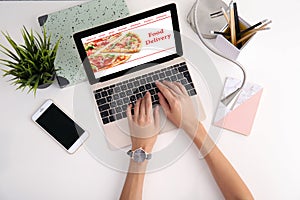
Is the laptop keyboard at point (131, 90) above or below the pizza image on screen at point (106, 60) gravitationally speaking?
Result: below

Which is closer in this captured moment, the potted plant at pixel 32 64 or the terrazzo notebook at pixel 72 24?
the potted plant at pixel 32 64

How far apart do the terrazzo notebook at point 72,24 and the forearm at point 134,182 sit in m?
0.29

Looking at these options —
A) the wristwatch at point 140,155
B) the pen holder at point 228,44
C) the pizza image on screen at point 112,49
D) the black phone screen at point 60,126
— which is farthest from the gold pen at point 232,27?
the black phone screen at point 60,126

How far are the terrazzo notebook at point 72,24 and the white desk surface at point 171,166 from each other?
1.5 inches

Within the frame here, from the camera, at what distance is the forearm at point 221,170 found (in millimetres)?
1040

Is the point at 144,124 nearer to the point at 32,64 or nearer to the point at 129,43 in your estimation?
the point at 129,43

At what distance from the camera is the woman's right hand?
3.57ft

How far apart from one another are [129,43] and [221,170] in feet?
1.40

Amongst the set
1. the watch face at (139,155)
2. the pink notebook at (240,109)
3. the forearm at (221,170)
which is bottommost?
the forearm at (221,170)

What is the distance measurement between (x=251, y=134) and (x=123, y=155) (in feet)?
1.21

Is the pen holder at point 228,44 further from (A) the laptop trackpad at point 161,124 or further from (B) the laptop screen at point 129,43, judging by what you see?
(A) the laptop trackpad at point 161,124

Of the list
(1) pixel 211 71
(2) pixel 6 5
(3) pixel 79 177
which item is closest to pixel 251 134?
(1) pixel 211 71

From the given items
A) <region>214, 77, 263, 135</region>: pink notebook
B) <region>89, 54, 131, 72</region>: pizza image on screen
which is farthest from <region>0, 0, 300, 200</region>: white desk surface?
<region>89, 54, 131, 72</region>: pizza image on screen

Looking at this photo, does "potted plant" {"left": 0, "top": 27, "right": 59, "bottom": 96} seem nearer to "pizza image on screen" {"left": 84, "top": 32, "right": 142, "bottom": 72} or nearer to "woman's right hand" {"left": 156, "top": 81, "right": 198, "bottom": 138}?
"pizza image on screen" {"left": 84, "top": 32, "right": 142, "bottom": 72}
